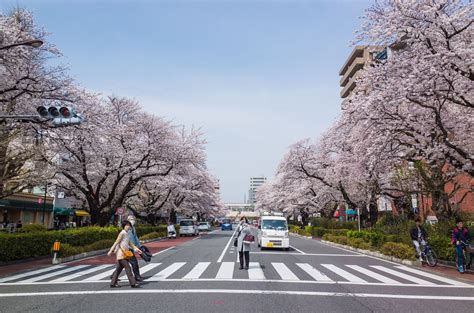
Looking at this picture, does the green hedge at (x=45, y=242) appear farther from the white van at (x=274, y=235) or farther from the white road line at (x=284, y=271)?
the white road line at (x=284, y=271)

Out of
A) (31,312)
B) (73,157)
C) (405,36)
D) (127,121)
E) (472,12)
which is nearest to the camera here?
(31,312)

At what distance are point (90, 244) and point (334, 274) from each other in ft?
43.6

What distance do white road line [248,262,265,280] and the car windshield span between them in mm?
6598

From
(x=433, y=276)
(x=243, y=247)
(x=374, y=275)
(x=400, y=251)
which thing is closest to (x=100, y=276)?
(x=243, y=247)

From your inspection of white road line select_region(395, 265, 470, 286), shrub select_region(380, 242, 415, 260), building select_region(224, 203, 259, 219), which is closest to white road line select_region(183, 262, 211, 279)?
white road line select_region(395, 265, 470, 286)

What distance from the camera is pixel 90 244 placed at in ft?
63.6

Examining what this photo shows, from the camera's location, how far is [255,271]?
11.9m

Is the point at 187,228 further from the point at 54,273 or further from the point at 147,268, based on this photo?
the point at 54,273

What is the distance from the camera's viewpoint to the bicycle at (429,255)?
14156 mm

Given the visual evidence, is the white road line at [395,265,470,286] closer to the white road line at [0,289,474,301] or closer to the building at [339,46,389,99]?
the white road line at [0,289,474,301]

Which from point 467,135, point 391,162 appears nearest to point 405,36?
point 467,135

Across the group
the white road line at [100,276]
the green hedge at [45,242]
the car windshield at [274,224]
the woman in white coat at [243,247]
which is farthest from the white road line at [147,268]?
the car windshield at [274,224]

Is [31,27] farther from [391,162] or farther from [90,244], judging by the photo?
[391,162]

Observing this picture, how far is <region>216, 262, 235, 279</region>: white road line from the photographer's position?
10773 mm
